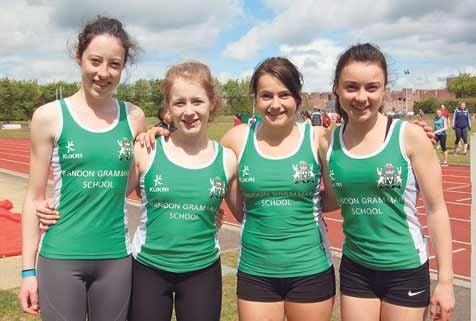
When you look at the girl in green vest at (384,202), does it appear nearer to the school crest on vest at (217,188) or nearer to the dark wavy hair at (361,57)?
the dark wavy hair at (361,57)

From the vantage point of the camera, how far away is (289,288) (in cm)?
272

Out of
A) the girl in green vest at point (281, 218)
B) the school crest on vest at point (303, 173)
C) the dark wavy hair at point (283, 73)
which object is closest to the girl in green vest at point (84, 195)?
the girl in green vest at point (281, 218)

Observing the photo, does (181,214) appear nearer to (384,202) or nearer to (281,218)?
(281,218)

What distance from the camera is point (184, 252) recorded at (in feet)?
8.70

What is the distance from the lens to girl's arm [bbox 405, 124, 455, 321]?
2.51 metres

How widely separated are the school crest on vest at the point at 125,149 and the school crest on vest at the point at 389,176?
1172 millimetres

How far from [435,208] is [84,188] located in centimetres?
164

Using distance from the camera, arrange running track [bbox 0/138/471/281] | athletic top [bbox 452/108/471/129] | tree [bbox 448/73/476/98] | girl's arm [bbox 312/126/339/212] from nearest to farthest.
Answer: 1. girl's arm [bbox 312/126/339/212]
2. running track [bbox 0/138/471/281]
3. athletic top [bbox 452/108/471/129]
4. tree [bbox 448/73/476/98]

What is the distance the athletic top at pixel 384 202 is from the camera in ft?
8.30

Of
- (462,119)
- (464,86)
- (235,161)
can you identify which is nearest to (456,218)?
(235,161)

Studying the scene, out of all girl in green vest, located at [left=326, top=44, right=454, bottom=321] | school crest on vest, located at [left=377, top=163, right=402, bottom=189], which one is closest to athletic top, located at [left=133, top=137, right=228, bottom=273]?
girl in green vest, located at [left=326, top=44, right=454, bottom=321]

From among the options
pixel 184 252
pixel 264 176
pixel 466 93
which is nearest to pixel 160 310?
pixel 184 252

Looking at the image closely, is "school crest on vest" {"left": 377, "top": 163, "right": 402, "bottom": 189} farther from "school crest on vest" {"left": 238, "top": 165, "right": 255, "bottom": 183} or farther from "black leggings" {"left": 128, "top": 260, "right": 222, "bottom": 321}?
"black leggings" {"left": 128, "top": 260, "right": 222, "bottom": 321}

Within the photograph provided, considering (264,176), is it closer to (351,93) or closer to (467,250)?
(351,93)
